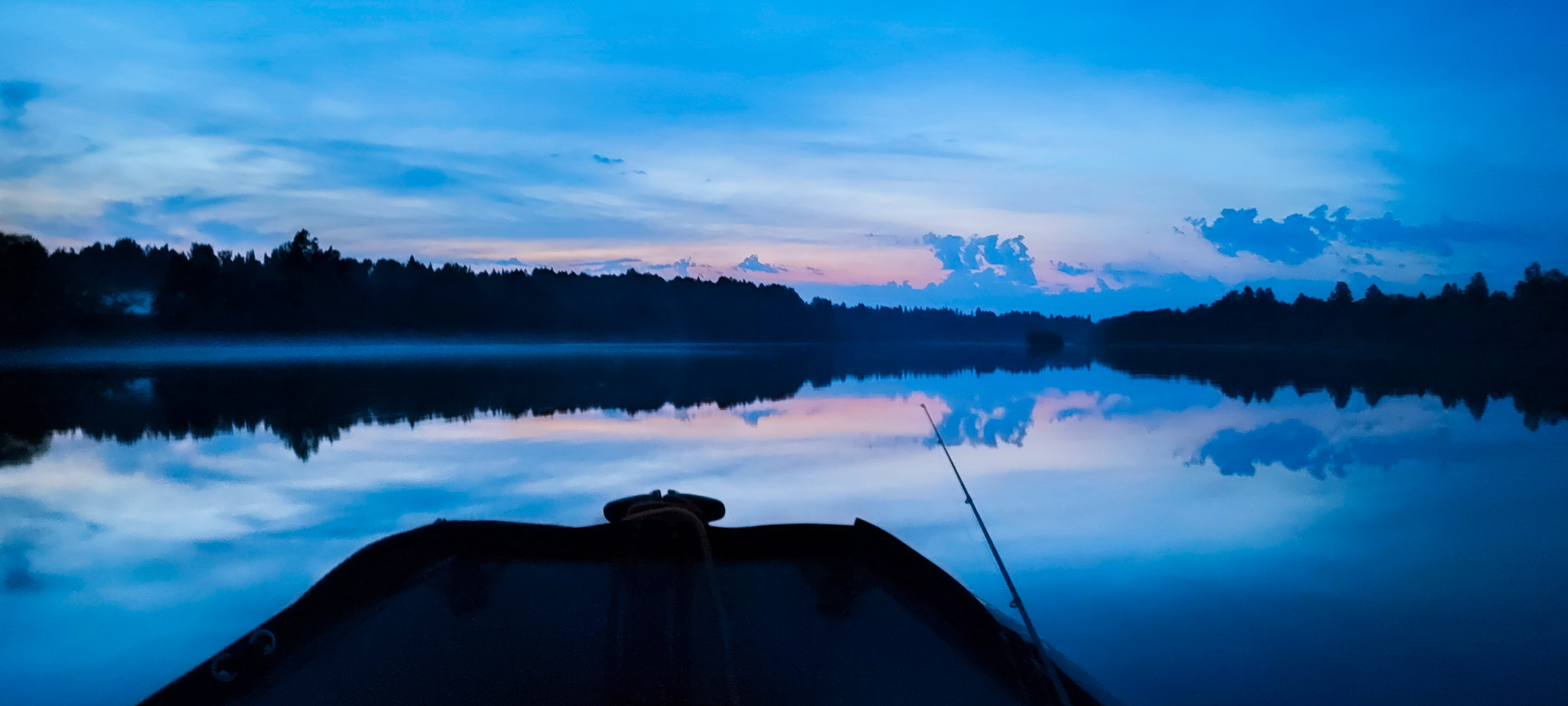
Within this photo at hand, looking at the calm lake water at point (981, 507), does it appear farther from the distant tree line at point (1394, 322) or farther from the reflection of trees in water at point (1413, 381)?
the distant tree line at point (1394, 322)

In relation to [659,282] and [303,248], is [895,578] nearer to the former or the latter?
[303,248]

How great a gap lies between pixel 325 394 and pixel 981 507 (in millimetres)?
21092

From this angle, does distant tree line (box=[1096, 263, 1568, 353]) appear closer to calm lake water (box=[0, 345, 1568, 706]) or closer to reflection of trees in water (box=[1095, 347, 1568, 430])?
reflection of trees in water (box=[1095, 347, 1568, 430])

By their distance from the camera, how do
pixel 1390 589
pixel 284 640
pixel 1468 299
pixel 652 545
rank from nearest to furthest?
pixel 284 640 < pixel 652 545 < pixel 1390 589 < pixel 1468 299

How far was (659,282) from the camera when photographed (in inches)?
4980

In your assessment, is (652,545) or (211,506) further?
(211,506)

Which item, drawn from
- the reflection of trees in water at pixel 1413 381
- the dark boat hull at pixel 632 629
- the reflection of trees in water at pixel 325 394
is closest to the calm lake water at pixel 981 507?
the reflection of trees in water at pixel 325 394

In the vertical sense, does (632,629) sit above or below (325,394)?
above

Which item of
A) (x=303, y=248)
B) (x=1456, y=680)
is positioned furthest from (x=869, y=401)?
(x=303, y=248)

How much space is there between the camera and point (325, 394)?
2375 cm

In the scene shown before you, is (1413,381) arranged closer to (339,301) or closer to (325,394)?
(325,394)

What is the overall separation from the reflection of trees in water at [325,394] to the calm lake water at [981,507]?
0.77 ft

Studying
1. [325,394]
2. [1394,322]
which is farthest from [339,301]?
[1394,322]

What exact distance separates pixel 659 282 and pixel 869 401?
107 meters
